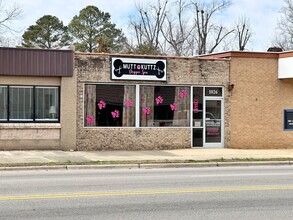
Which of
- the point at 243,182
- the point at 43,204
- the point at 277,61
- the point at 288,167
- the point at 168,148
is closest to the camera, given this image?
the point at 43,204

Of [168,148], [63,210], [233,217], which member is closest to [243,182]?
[233,217]

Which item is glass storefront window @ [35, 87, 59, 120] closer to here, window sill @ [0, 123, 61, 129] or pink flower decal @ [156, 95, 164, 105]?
window sill @ [0, 123, 61, 129]

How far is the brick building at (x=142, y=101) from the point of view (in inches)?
752

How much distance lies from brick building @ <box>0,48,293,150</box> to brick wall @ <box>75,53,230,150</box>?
4cm

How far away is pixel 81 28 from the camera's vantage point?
59.0m

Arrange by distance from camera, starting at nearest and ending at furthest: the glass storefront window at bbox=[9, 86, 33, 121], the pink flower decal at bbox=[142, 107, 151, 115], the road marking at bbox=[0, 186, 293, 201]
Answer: the road marking at bbox=[0, 186, 293, 201], the glass storefront window at bbox=[9, 86, 33, 121], the pink flower decal at bbox=[142, 107, 151, 115]

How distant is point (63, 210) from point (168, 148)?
41.2 feet

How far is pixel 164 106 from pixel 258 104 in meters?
4.40

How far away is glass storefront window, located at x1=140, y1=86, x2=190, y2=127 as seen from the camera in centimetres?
2070

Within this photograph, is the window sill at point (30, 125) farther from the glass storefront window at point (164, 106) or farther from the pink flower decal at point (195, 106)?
the pink flower decal at point (195, 106)

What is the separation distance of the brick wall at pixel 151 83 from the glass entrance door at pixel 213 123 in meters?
0.28

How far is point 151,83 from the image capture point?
20703mm

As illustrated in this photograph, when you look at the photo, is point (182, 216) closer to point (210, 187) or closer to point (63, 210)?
point (63, 210)

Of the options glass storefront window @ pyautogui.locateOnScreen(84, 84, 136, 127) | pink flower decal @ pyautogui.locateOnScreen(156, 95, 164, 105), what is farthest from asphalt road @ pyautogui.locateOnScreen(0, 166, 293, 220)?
pink flower decal @ pyautogui.locateOnScreen(156, 95, 164, 105)
